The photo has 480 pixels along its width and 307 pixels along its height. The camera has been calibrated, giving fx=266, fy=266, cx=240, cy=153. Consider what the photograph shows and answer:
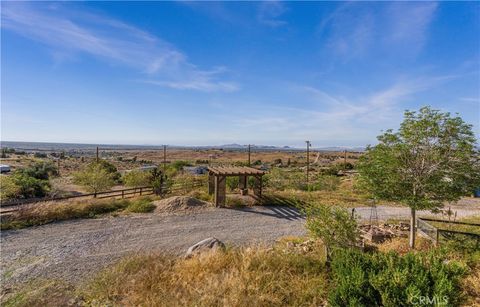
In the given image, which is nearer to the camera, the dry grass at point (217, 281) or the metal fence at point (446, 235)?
the dry grass at point (217, 281)

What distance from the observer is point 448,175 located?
7.67 m

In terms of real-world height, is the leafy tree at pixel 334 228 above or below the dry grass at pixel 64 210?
above

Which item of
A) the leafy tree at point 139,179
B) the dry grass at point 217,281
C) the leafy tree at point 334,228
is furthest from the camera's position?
the leafy tree at point 139,179

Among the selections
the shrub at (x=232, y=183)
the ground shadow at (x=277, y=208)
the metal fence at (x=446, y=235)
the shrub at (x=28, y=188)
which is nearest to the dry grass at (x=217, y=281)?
the metal fence at (x=446, y=235)

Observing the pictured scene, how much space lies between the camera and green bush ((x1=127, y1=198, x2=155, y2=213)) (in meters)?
14.6

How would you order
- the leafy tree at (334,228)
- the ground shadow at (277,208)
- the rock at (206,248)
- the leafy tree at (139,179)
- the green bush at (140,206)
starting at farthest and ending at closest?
the leafy tree at (139,179)
the ground shadow at (277,208)
the green bush at (140,206)
the rock at (206,248)
the leafy tree at (334,228)

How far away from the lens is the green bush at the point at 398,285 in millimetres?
4191

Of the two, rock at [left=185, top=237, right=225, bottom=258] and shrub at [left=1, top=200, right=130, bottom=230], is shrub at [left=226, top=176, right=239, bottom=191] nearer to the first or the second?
shrub at [left=1, top=200, right=130, bottom=230]

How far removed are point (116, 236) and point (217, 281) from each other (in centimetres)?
683

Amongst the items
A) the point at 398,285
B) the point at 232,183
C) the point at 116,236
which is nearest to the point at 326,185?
the point at 232,183

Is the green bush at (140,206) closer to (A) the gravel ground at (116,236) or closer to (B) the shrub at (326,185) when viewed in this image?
(A) the gravel ground at (116,236)

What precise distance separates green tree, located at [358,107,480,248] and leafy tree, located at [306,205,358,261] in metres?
2.15

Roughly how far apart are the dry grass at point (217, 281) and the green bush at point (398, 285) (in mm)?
1047

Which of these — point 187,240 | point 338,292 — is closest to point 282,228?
point 187,240
